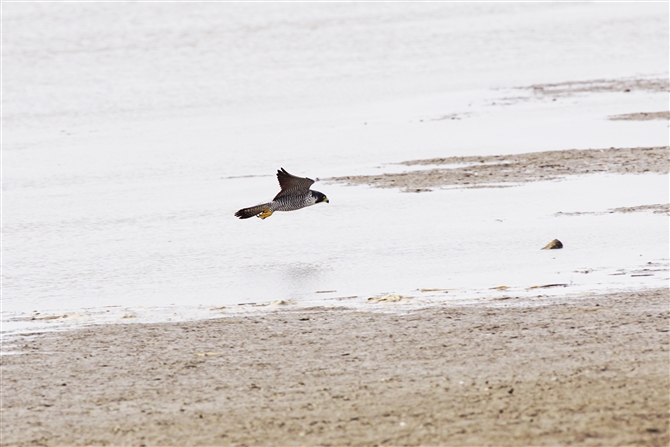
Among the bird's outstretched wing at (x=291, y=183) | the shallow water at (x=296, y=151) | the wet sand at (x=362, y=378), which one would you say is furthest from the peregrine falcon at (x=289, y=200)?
the wet sand at (x=362, y=378)

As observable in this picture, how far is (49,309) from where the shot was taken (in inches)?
346

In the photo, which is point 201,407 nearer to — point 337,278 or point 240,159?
A: point 337,278

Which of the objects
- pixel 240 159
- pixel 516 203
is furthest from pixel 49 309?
pixel 240 159

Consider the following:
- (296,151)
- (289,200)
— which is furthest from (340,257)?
(296,151)

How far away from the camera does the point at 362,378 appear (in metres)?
6.59

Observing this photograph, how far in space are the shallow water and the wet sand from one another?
0.78m

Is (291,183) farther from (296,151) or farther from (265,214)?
(296,151)

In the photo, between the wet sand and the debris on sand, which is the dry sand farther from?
the wet sand

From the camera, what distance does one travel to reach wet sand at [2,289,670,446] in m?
5.65

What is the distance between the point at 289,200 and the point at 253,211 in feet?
1.18

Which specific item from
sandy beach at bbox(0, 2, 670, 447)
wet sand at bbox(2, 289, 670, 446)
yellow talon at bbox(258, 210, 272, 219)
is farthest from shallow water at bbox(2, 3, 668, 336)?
wet sand at bbox(2, 289, 670, 446)

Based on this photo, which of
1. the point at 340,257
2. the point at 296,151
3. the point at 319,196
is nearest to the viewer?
the point at 340,257

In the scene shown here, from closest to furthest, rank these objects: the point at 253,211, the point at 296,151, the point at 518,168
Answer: the point at 253,211 < the point at 518,168 < the point at 296,151

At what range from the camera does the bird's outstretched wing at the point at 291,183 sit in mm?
11094
